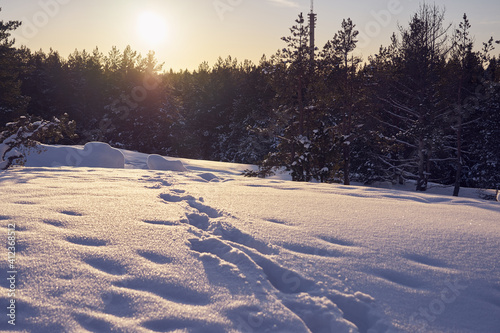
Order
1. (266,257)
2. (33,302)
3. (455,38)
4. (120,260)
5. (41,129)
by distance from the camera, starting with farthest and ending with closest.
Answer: (455,38) → (41,129) → (266,257) → (120,260) → (33,302)

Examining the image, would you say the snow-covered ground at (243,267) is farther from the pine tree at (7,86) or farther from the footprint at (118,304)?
the pine tree at (7,86)

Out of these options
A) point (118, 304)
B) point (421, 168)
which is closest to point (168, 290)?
point (118, 304)

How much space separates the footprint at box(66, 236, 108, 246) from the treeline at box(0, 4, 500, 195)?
8.52 m

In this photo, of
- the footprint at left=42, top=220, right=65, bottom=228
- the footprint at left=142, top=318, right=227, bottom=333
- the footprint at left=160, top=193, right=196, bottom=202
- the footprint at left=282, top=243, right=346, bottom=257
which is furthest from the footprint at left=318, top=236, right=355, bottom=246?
the footprint at left=42, top=220, right=65, bottom=228

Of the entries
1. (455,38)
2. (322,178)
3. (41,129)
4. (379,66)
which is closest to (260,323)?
(41,129)

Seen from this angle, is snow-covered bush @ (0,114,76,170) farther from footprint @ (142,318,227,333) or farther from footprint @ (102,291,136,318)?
footprint @ (142,318,227,333)

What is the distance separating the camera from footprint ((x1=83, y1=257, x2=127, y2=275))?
7.54ft

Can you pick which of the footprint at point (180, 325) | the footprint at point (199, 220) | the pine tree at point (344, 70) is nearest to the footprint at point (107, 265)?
the footprint at point (180, 325)

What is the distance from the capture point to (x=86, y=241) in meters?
2.70

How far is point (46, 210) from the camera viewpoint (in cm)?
338

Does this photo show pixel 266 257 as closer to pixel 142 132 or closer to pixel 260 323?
pixel 260 323

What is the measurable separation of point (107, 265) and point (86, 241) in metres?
0.45

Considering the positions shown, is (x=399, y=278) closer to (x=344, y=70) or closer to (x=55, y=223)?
(x=55, y=223)

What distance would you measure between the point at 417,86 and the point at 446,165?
713cm
